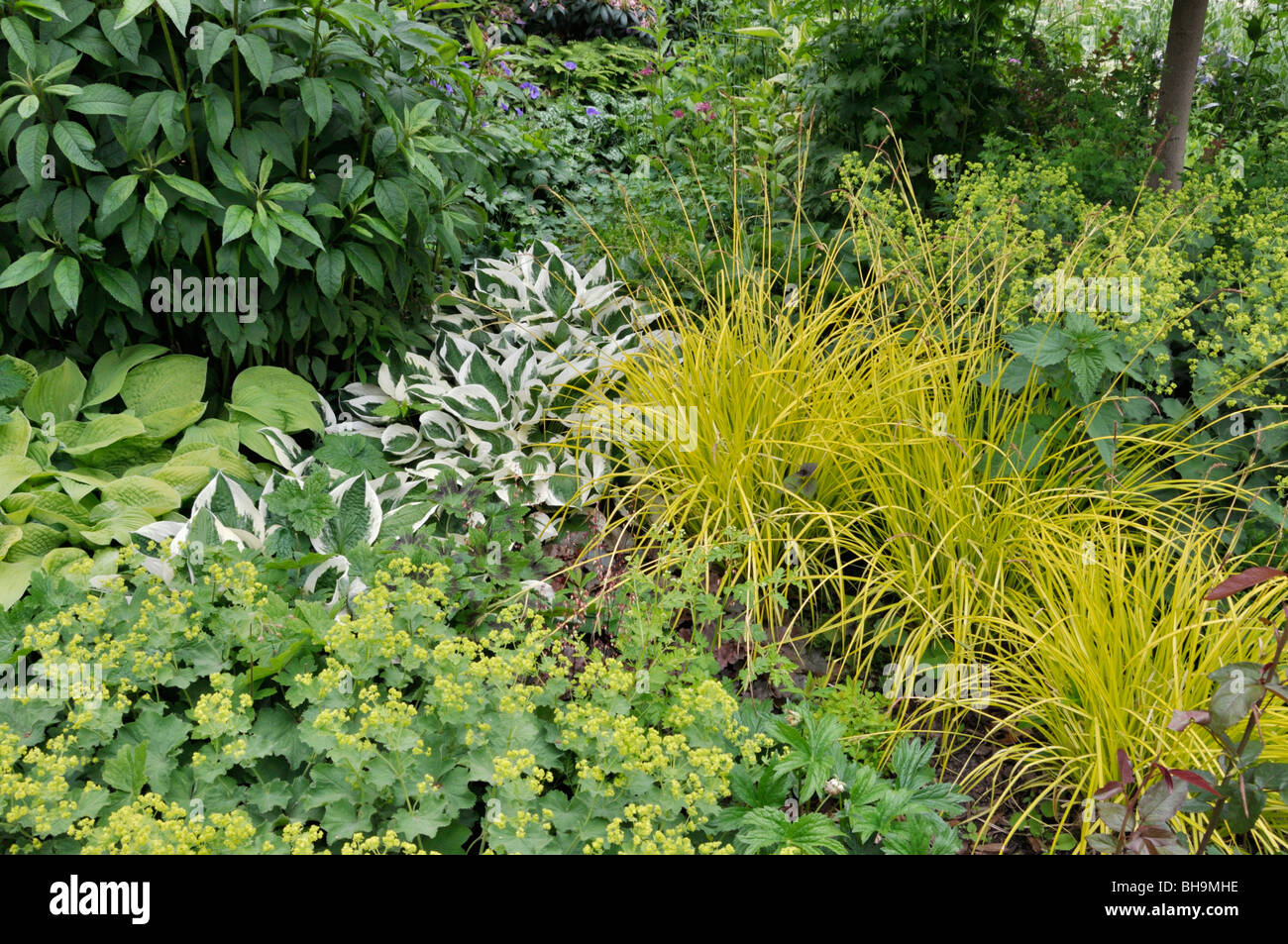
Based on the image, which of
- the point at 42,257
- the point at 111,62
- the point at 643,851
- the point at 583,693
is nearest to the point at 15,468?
the point at 42,257

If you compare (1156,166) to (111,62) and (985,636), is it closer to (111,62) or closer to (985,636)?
(985,636)

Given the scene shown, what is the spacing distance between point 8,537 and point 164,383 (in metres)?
0.71

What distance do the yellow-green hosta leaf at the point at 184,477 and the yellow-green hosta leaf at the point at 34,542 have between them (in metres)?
0.30

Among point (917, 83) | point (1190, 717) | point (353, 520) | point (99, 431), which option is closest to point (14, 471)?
point (99, 431)

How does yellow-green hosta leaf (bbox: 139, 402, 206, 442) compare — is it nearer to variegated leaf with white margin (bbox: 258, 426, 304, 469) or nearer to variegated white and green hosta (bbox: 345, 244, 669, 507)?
variegated leaf with white margin (bbox: 258, 426, 304, 469)

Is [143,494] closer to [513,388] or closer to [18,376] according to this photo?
[18,376]

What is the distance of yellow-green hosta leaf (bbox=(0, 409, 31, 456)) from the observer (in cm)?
264

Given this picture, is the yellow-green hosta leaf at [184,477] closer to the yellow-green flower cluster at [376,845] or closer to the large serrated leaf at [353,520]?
the large serrated leaf at [353,520]

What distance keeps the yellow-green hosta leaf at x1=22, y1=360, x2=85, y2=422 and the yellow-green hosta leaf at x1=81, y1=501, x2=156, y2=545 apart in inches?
19.0

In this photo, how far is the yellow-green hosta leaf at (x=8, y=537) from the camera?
7.75 ft

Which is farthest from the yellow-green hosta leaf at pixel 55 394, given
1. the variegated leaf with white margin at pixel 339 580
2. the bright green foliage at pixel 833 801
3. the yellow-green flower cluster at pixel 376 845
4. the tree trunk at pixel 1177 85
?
the tree trunk at pixel 1177 85

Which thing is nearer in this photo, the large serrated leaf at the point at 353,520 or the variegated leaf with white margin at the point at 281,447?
the large serrated leaf at the point at 353,520

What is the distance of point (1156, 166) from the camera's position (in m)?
3.71

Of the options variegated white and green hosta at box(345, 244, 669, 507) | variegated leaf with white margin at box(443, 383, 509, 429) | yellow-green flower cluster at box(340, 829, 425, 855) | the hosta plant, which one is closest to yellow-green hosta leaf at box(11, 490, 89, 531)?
the hosta plant
